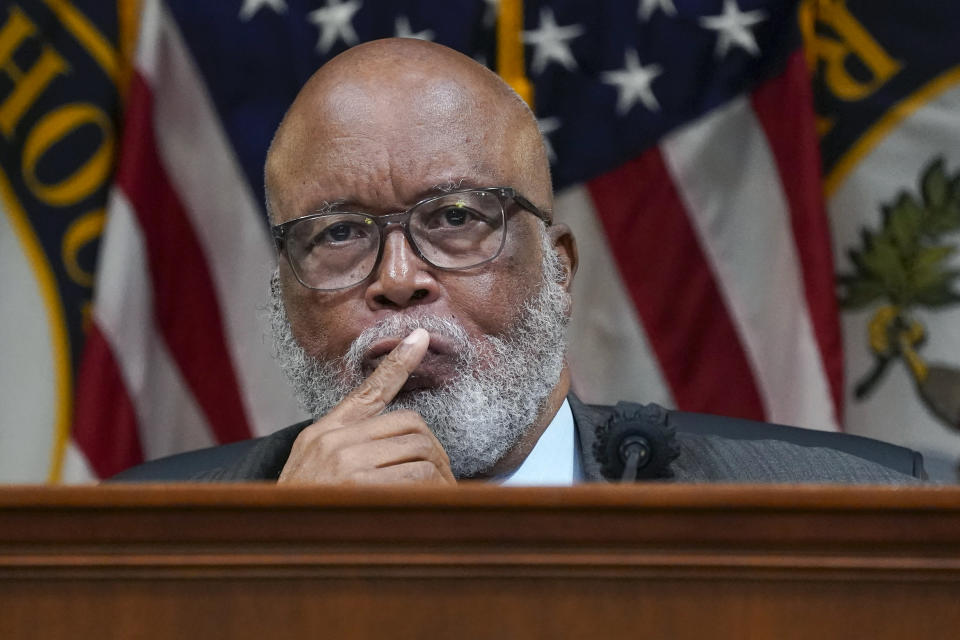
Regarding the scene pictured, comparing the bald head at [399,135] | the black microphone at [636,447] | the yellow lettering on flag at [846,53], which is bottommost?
the black microphone at [636,447]

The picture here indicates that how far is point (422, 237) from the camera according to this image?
1.90m

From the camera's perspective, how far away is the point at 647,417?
1588mm

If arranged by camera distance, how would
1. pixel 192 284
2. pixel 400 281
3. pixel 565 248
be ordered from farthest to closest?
pixel 192 284 < pixel 565 248 < pixel 400 281

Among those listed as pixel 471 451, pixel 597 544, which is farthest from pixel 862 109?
pixel 597 544

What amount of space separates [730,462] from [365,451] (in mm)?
763

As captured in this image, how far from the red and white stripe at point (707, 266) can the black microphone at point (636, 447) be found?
1298mm

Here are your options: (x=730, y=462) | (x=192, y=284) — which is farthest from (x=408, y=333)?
(x=192, y=284)

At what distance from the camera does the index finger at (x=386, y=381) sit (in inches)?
66.0

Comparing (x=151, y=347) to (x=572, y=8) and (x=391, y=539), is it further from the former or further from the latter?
(x=391, y=539)

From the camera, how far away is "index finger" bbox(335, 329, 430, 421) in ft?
5.50

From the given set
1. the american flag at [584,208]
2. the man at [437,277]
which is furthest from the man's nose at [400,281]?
the american flag at [584,208]

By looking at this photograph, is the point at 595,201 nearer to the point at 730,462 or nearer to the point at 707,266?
the point at 707,266

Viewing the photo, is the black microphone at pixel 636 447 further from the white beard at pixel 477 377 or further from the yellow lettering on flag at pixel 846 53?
the yellow lettering on flag at pixel 846 53

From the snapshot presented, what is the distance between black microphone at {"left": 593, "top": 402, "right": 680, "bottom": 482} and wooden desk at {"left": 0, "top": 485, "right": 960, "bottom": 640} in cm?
60
